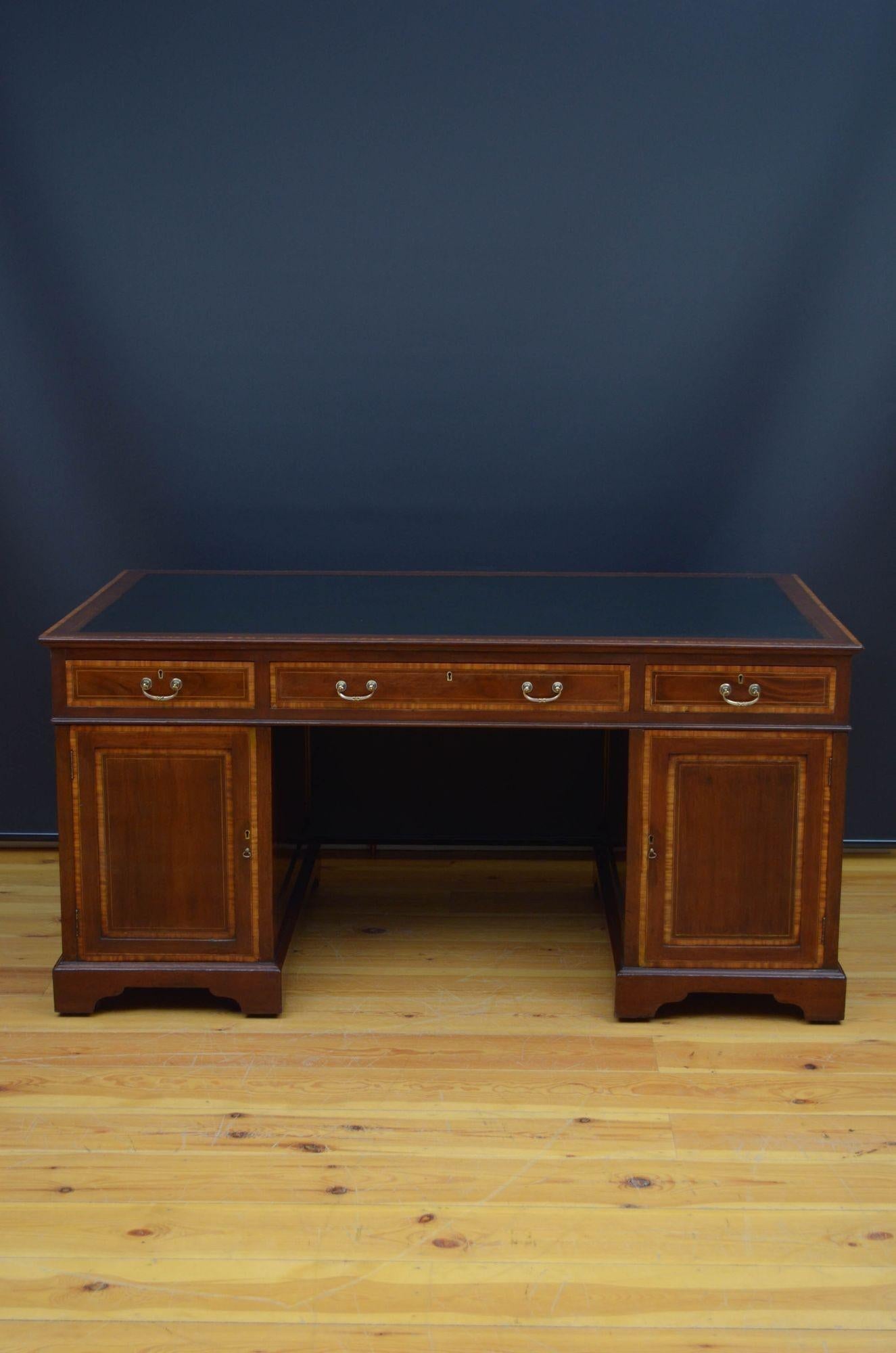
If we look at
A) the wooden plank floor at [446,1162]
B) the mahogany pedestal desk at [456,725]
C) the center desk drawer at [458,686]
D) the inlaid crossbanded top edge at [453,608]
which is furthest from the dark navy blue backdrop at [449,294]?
the wooden plank floor at [446,1162]

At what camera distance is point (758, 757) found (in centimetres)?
277

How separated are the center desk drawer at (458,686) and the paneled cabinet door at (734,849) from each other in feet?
0.45

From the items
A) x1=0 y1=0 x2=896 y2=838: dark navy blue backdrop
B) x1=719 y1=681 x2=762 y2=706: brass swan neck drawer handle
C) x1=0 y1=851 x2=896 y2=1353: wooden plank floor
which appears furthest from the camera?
x1=0 y1=0 x2=896 y2=838: dark navy blue backdrop

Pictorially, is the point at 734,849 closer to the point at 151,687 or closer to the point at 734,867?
the point at 734,867

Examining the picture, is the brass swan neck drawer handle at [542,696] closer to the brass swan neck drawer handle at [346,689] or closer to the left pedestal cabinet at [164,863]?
the brass swan neck drawer handle at [346,689]

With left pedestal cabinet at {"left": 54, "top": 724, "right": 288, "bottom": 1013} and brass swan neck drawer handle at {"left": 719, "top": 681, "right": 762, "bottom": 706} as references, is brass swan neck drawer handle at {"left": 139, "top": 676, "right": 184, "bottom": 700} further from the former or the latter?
brass swan neck drawer handle at {"left": 719, "top": 681, "right": 762, "bottom": 706}

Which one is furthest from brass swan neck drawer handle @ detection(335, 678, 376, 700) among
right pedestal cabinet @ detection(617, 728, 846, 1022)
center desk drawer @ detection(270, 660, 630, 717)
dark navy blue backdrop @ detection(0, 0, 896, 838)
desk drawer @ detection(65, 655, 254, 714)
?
dark navy blue backdrop @ detection(0, 0, 896, 838)

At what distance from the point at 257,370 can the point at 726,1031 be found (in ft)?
5.58

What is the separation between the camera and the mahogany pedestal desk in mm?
2744

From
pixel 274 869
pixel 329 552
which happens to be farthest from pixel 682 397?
pixel 274 869

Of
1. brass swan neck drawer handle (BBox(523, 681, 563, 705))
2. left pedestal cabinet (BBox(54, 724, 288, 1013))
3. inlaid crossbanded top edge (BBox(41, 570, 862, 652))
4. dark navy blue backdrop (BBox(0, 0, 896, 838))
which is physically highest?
dark navy blue backdrop (BBox(0, 0, 896, 838))

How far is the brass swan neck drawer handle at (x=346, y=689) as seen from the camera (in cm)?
275

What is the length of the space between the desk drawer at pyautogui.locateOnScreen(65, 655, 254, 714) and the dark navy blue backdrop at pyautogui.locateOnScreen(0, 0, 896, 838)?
2.52 feet

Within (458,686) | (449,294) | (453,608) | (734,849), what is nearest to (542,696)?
(458,686)
